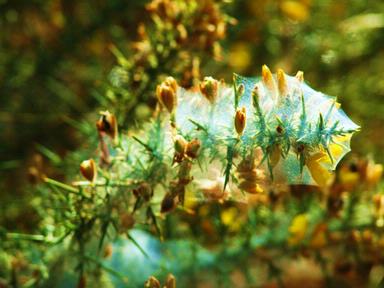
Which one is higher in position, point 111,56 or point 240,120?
point 111,56

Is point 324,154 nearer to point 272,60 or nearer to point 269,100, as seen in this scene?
point 269,100

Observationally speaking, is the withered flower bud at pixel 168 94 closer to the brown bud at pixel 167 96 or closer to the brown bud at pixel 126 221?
the brown bud at pixel 167 96

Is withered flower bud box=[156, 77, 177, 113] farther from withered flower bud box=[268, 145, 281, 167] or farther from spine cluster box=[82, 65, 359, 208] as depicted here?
withered flower bud box=[268, 145, 281, 167]

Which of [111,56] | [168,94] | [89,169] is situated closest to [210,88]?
[168,94]

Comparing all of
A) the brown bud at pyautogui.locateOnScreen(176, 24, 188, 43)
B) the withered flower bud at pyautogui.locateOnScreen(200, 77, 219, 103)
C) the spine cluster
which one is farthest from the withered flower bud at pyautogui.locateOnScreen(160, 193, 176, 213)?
the brown bud at pyautogui.locateOnScreen(176, 24, 188, 43)

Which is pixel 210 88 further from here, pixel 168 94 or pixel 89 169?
pixel 89 169

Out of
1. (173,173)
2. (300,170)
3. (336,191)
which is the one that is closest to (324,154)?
(300,170)
